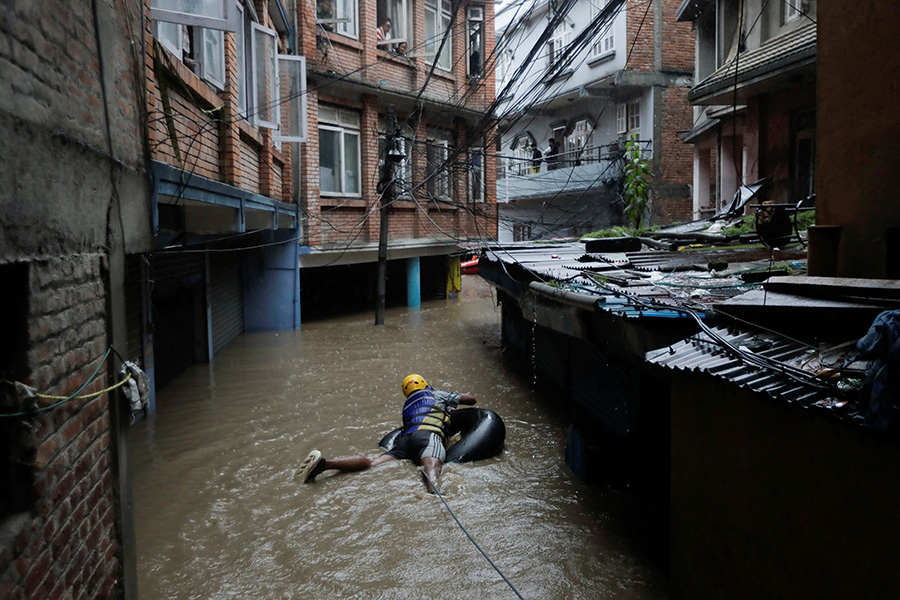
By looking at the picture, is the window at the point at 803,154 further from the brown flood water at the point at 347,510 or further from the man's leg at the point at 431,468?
the man's leg at the point at 431,468

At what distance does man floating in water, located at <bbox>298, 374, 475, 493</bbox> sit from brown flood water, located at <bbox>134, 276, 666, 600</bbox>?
0.40 ft

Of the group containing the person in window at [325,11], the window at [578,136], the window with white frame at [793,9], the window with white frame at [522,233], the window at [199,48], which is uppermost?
the person in window at [325,11]

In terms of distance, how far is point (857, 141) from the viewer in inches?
169

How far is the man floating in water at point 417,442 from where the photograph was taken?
623 centimetres

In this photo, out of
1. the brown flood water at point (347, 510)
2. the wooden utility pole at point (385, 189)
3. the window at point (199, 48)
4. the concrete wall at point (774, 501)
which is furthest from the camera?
the wooden utility pole at point (385, 189)

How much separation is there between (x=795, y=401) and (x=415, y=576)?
2973 millimetres

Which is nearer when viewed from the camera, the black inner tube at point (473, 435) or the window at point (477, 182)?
the black inner tube at point (473, 435)

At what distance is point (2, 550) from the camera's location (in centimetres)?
228

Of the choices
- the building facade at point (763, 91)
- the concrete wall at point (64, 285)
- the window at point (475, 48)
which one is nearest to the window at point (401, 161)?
the window at point (475, 48)

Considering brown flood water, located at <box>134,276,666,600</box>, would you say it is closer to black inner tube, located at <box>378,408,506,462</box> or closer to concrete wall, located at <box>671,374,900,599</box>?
black inner tube, located at <box>378,408,506,462</box>

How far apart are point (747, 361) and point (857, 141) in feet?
6.54

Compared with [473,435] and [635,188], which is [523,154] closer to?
[635,188]

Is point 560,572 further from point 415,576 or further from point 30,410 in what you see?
point 30,410

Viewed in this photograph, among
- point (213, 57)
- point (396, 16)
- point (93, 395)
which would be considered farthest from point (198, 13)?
point (396, 16)
